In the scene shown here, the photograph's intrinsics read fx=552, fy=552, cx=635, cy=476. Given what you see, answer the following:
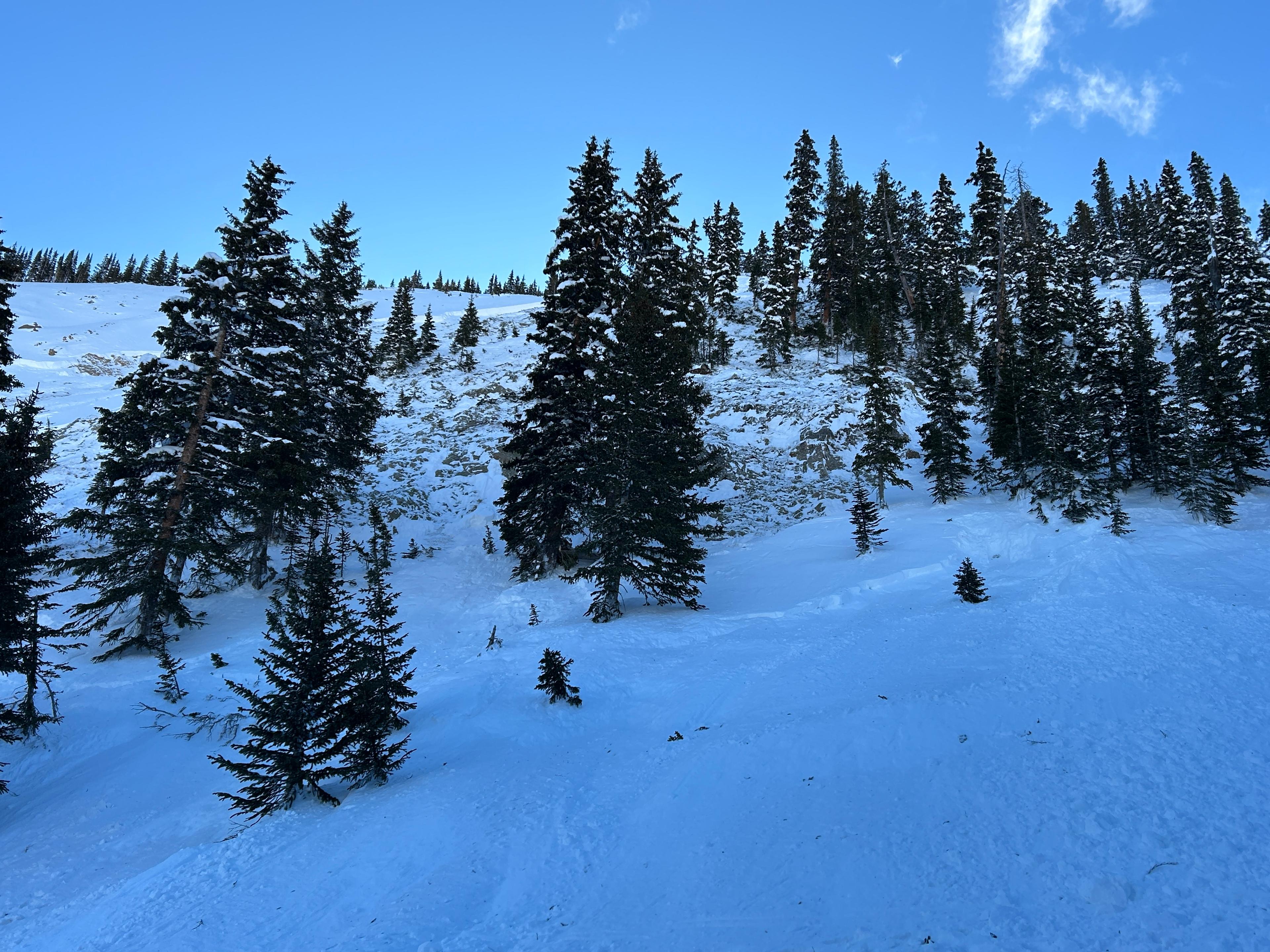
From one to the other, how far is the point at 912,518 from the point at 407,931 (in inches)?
1031

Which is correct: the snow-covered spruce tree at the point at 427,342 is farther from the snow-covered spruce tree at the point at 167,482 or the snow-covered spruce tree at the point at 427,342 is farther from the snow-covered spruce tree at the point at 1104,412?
the snow-covered spruce tree at the point at 1104,412

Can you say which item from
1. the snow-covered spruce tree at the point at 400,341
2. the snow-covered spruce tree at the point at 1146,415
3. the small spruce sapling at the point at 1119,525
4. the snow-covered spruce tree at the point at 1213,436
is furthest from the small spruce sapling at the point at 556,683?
the snow-covered spruce tree at the point at 400,341

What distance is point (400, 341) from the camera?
52.4 meters

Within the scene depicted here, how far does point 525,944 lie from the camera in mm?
5930

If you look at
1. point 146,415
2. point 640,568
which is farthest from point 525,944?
point 146,415

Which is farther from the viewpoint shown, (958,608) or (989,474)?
(989,474)

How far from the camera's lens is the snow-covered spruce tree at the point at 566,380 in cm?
2259

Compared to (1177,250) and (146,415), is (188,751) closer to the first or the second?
(146,415)

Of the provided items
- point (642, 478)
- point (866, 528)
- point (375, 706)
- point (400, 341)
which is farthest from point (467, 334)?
point (375, 706)

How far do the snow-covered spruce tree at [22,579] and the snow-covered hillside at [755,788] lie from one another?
872 mm

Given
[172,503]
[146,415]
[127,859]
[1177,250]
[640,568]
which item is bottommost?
[127,859]

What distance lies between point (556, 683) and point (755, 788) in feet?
17.5

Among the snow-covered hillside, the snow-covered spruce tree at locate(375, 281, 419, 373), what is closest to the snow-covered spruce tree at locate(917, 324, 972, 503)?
the snow-covered hillside

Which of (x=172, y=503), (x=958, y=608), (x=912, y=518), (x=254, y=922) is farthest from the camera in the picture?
(x=912, y=518)
